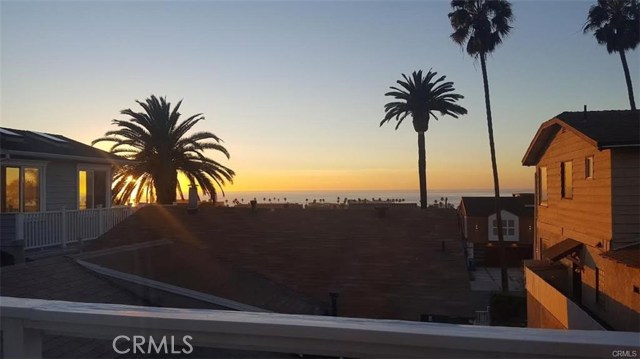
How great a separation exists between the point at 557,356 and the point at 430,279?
12.6m

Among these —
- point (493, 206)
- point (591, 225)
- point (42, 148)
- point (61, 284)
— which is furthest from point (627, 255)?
point (493, 206)

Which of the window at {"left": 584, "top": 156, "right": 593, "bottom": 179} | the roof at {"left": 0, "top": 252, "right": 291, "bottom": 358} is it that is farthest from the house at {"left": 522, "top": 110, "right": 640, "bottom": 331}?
the roof at {"left": 0, "top": 252, "right": 291, "bottom": 358}

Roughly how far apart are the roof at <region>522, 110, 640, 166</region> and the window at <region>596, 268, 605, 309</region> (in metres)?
3.02

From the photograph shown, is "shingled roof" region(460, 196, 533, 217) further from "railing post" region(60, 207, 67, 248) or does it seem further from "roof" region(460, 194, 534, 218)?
"railing post" region(60, 207, 67, 248)

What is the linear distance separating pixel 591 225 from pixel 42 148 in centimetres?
1527

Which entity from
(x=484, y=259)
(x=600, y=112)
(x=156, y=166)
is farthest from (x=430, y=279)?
(x=484, y=259)

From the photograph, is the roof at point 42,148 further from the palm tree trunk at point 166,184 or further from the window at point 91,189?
the palm tree trunk at point 166,184

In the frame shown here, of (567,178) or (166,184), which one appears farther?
(166,184)

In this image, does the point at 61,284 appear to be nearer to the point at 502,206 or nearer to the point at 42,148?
the point at 42,148

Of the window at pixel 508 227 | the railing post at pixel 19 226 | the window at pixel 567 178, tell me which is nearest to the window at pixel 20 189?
the railing post at pixel 19 226

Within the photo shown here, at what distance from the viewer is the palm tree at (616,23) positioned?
93.2 ft

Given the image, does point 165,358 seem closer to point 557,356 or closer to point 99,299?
point 557,356

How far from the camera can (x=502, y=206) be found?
40.4m
